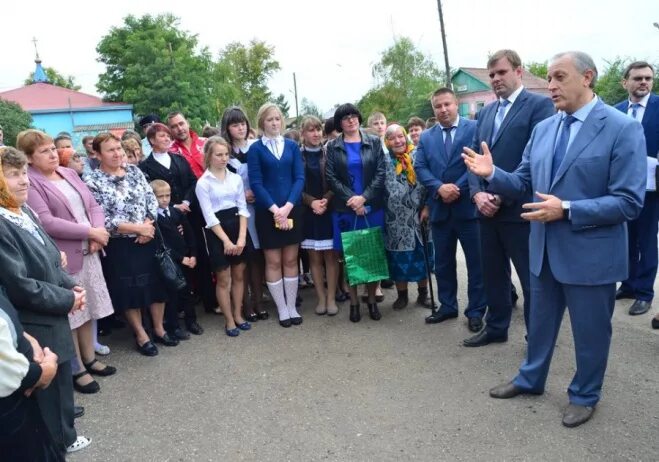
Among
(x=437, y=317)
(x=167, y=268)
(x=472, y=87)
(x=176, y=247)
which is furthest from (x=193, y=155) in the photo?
(x=472, y=87)

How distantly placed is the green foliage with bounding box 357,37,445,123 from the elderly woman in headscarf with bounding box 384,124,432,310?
109 ft

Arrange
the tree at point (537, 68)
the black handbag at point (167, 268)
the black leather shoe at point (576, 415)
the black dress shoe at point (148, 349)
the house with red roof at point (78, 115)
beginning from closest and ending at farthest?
the black leather shoe at point (576, 415)
the black handbag at point (167, 268)
the black dress shoe at point (148, 349)
the house with red roof at point (78, 115)
the tree at point (537, 68)

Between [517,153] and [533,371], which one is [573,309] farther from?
[517,153]

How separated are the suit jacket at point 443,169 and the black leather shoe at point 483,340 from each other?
108 cm

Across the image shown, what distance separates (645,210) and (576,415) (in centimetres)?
275

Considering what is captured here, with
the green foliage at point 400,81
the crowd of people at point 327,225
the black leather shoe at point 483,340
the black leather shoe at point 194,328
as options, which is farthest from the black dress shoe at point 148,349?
the green foliage at point 400,81

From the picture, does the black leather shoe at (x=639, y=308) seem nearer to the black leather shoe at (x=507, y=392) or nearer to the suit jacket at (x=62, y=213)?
the black leather shoe at (x=507, y=392)

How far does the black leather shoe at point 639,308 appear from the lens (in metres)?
4.57

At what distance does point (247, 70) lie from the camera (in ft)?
139

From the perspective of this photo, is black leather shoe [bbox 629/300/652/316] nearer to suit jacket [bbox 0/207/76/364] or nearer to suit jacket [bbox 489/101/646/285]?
suit jacket [bbox 489/101/646/285]

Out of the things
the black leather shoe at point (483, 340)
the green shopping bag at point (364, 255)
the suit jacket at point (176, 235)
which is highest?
the suit jacket at point (176, 235)

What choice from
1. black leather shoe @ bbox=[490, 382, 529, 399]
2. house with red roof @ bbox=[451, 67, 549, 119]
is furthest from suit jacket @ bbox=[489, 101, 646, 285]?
house with red roof @ bbox=[451, 67, 549, 119]

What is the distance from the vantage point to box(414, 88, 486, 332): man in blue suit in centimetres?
449

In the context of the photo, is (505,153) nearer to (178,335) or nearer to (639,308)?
(639,308)
